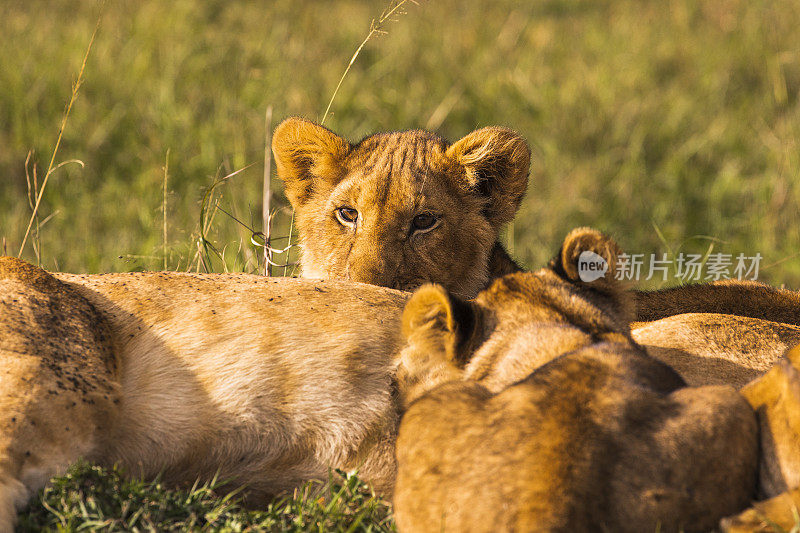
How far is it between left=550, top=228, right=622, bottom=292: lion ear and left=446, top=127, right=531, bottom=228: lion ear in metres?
1.61

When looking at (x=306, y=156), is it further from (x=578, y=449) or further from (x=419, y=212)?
(x=578, y=449)

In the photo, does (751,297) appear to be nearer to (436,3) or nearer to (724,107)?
(724,107)

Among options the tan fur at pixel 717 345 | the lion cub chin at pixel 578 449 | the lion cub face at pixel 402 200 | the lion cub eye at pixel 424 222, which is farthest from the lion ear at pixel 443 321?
the lion cub eye at pixel 424 222

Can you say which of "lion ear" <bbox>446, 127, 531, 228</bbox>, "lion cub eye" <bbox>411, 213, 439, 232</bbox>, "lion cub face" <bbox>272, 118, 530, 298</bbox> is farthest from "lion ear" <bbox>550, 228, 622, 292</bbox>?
"lion ear" <bbox>446, 127, 531, 228</bbox>

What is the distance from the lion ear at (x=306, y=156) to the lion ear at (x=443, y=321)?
78.7 inches

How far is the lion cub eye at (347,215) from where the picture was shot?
4.71 metres

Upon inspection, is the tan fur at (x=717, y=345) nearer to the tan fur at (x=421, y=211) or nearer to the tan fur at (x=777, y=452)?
the tan fur at (x=421, y=211)

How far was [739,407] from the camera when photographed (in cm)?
251

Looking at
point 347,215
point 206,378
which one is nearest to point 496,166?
point 347,215

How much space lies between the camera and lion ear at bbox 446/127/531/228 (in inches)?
188

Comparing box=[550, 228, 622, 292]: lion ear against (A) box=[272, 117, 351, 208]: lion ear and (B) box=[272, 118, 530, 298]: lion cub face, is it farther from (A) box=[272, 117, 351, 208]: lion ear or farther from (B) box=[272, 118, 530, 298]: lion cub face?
(A) box=[272, 117, 351, 208]: lion ear

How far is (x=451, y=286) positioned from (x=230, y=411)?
68.3 inches

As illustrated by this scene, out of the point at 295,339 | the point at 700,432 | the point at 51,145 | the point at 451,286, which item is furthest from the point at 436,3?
the point at 700,432

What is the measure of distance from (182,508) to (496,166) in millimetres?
2647
